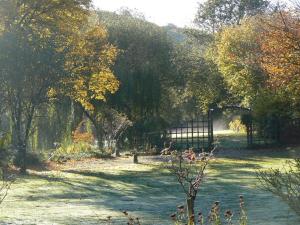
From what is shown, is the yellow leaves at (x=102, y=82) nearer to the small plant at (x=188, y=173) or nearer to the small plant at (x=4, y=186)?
the small plant at (x=4, y=186)

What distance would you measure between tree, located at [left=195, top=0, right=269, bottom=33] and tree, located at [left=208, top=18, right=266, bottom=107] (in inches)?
604

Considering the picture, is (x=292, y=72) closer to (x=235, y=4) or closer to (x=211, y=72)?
(x=211, y=72)

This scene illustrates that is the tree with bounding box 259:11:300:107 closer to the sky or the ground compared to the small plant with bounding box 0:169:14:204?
closer to the sky

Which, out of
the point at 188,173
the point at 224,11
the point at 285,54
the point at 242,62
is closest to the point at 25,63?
the point at 285,54

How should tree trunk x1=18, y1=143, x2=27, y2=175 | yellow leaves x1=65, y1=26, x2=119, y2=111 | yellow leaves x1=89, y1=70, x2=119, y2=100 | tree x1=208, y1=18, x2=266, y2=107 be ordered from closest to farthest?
tree trunk x1=18, y1=143, x2=27, y2=175 < yellow leaves x1=65, y1=26, x2=119, y2=111 < yellow leaves x1=89, y1=70, x2=119, y2=100 < tree x1=208, y1=18, x2=266, y2=107

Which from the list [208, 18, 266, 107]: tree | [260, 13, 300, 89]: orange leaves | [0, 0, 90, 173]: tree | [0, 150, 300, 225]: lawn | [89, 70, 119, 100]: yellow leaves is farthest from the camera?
[208, 18, 266, 107]: tree

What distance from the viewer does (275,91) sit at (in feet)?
88.1

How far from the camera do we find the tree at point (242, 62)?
31.7 metres

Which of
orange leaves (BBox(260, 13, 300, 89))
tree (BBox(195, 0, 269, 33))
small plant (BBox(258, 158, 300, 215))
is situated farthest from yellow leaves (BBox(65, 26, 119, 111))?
tree (BBox(195, 0, 269, 33))

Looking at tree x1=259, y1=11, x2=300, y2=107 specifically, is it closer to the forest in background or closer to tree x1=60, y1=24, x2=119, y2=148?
the forest in background

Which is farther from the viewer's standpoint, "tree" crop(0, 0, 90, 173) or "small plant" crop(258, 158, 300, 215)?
"tree" crop(0, 0, 90, 173)

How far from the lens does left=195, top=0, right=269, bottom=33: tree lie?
51.9m

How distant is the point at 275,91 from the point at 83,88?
9.13m

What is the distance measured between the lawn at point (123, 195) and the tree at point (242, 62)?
1131 centimetres
